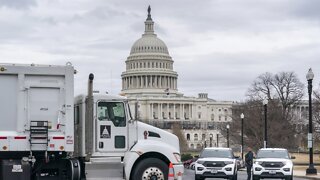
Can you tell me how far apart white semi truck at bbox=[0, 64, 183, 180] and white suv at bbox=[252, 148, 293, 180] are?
12663 mm

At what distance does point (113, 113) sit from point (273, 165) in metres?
14.1

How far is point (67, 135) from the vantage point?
21250mm

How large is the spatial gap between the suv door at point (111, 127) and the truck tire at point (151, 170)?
2.44 feet

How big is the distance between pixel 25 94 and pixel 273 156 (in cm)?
1700

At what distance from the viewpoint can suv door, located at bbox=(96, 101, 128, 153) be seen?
21953 millimetres

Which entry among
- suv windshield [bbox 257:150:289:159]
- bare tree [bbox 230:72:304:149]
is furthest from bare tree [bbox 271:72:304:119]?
suv windshield [bbox 257:150:289:159]

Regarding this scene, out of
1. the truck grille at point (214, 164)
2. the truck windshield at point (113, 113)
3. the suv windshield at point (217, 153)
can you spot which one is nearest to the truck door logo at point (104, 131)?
the truck windshield at point (113, 113)

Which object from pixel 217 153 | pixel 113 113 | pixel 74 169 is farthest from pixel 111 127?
pixel 217 153

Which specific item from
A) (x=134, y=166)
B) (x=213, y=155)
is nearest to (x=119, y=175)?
(x=134, y=166)

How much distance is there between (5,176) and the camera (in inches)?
806

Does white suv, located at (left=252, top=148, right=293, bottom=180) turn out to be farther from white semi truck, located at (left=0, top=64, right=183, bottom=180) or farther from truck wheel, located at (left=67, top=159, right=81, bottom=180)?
truck wheel, located at (left=67, top=159, right=81, bottom=180)

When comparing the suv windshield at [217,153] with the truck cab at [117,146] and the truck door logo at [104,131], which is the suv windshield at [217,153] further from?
the truck door logo at [104,131]

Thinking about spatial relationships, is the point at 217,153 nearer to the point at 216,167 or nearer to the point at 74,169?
the point at 216,167

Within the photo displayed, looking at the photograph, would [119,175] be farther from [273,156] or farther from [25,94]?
[273,156]
